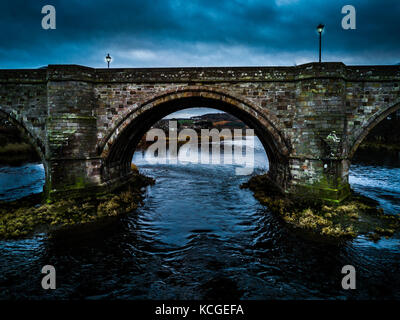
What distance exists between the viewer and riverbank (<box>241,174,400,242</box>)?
9.14 meters

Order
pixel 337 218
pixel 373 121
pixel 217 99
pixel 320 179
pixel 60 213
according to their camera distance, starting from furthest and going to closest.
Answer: pixel 217 99 < pixel 373 121 < pixel 320 179 < pixel 60 213 < pixel 337 218

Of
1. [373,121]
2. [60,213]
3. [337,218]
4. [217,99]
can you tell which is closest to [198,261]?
[337,218]

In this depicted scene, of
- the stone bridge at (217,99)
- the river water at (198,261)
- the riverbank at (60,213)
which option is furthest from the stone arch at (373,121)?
the riverbank at (60,213)

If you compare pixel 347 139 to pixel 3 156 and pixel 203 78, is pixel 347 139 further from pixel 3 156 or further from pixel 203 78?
pixel 3 156

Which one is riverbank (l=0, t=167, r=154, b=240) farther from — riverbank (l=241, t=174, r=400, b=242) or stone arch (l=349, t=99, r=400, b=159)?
stone arch (l=349, t=99, r=400, b=159)

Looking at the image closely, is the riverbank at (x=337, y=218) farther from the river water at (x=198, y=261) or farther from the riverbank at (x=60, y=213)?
the riverbank at (x=60, y=213)

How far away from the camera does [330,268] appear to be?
707cm

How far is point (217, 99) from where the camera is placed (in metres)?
13.1

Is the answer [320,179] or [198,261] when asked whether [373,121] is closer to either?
[320,179]

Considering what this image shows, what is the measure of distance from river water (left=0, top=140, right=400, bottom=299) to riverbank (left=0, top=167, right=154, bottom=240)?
0.79 metres

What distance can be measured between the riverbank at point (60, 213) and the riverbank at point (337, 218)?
8268 millimetres

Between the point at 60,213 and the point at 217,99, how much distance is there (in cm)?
1011

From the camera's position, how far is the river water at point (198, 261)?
242 inches

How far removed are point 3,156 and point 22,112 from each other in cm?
2802
